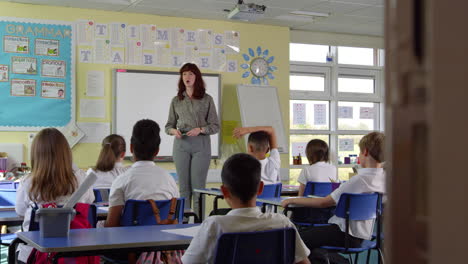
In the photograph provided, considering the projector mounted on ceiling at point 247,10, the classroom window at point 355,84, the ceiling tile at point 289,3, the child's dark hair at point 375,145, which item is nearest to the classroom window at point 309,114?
the classroom window at point 355,84

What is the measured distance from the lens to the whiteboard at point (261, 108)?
7.69 meters

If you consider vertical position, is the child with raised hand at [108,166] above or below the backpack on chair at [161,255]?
above

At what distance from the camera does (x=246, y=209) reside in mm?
1936

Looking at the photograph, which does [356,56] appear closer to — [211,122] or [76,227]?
[211,122]

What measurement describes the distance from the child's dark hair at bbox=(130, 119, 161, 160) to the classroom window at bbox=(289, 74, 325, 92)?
18.6 ft

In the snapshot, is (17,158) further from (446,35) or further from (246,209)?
(446,35)

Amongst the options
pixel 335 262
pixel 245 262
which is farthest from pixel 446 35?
pixel 335 262

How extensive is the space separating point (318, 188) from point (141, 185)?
2.12m

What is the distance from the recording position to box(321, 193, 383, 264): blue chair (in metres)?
3.47

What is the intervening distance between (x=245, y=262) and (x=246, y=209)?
0.19 metres

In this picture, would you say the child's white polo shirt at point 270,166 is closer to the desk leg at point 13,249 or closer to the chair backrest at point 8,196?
the chair backrest at point 8,196

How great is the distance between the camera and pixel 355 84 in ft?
29.4

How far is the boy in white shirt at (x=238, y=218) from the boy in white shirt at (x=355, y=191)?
5.15 ft

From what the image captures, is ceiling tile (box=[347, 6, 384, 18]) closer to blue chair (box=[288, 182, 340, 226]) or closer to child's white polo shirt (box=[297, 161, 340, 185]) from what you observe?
child's white polo shirt (box=[297, 161, 340, 185])
